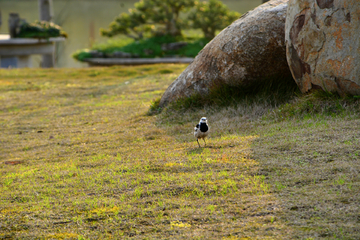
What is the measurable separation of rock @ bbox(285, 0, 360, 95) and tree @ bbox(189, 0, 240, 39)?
68.1 ft

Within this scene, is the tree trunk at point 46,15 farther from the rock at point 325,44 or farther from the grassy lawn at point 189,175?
the rock at point 325,44

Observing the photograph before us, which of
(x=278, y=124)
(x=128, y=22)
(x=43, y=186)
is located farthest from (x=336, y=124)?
(x=128, y=22)

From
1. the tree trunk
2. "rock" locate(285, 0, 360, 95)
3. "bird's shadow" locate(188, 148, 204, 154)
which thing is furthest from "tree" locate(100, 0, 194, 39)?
"bird's shadow" locate(188, 148, 204, 154)

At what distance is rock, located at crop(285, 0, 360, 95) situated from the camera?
5535mm

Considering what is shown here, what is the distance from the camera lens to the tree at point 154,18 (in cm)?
2706

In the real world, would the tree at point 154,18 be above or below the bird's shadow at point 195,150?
above

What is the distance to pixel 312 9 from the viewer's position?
598cm

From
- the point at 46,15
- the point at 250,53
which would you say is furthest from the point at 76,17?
the point at 250,53

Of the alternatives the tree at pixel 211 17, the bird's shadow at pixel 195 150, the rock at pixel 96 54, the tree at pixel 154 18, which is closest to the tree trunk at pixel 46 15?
the rock at pixel 96 54

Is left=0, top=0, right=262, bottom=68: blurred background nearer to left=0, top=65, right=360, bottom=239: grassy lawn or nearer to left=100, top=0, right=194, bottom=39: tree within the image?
left=100, top=0, right=194, bottom=39: tree

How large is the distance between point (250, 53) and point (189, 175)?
3755 millimetres

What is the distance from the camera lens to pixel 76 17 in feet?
143

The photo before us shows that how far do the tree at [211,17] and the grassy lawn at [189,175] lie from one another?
1962cm

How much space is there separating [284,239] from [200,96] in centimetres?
516
